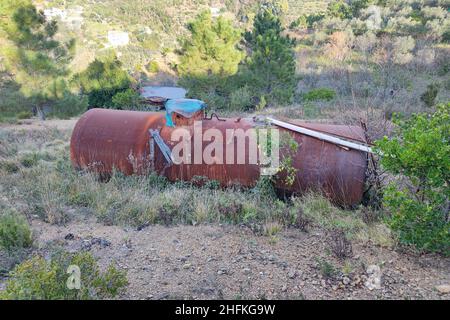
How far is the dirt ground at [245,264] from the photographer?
274 cm

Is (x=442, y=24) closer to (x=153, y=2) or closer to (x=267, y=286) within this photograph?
(x=267, y=286)

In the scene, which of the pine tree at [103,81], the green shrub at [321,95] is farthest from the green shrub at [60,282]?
the pine tree at [103,81]

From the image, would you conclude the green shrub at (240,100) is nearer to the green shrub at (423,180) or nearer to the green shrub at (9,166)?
the green shrub at (9,166)

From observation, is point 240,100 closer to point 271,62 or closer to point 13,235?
point 271,62

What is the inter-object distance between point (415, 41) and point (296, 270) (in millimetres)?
24224

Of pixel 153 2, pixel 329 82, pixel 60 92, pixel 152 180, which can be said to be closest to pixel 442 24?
pixel 329 82

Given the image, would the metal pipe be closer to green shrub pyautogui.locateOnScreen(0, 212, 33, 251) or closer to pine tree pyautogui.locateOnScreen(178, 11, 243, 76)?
green shrub pyautogui.locateOnScreen(0, 212, 33, 251)

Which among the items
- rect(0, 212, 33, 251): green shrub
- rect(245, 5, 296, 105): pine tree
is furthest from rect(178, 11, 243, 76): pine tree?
rect(0, 212, 33, 251): green shrub

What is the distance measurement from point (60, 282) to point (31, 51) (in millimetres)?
15806

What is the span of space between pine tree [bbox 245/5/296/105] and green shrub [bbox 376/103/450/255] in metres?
12.1

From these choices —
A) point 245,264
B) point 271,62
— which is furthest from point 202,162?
point 271,62

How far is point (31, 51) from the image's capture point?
1548cm

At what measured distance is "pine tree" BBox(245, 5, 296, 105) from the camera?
1462 centimetres
